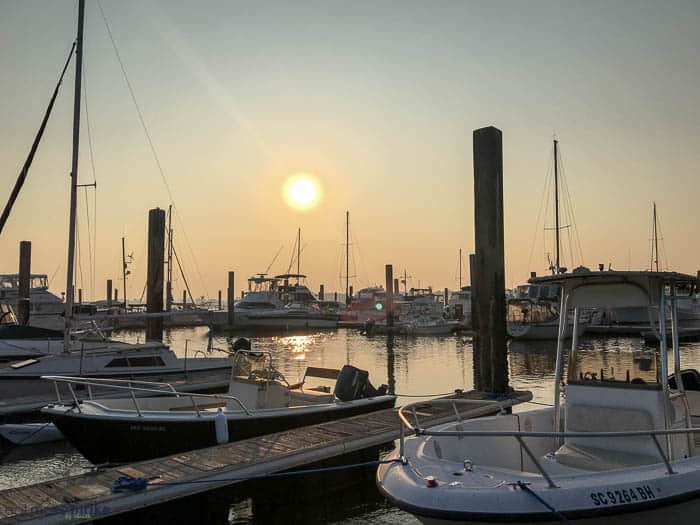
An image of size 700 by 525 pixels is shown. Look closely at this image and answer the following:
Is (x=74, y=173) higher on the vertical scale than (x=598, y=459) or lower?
higher

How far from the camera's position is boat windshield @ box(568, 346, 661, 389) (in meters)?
6.56

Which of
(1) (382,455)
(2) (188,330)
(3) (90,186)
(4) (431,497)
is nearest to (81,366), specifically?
(3) (90,186)

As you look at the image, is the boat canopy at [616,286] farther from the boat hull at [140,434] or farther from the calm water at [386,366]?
the boat hull at [140,434]

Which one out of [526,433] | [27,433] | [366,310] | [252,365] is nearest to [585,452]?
[526,433]

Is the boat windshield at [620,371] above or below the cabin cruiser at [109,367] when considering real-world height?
above

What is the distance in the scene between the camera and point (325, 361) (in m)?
33.2

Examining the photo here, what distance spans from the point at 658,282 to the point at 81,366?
1496cm

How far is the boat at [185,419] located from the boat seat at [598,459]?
17.9 ft

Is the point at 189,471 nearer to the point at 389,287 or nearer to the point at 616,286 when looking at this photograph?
Answer: the point at 616,286

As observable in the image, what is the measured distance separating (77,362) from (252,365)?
8.01 meters

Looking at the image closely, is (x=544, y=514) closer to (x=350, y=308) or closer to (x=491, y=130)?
(x=491, y=130)

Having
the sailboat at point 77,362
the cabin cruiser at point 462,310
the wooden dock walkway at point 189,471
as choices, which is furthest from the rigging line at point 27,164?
the cabin cruiser at point 462,310

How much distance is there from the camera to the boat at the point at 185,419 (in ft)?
32.7

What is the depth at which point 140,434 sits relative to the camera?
9.96 metres
